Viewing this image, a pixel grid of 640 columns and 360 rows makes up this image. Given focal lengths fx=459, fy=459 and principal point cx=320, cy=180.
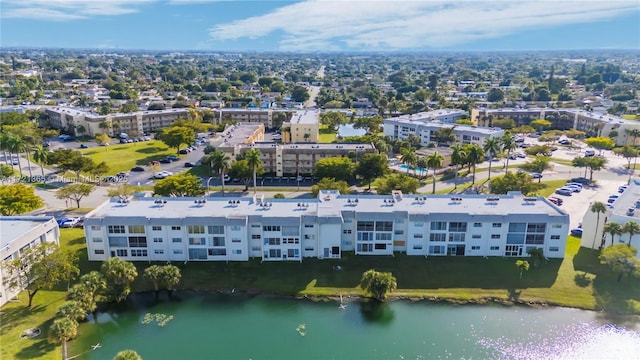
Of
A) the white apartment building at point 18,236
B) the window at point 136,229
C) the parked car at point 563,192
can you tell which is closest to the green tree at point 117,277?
the window at point 136,229

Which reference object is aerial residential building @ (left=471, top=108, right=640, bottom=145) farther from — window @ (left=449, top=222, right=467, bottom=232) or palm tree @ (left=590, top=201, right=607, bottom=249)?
window @ (left=449, top=222, right=467, bottom=232)

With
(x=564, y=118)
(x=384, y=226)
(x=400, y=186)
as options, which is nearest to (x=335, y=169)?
(x=400, y=186)

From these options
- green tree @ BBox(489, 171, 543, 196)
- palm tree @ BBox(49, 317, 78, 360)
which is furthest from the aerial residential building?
palm tree @ BBox(49, 317, 78, 360)

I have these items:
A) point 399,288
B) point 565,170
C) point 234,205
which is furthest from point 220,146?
point 565,170

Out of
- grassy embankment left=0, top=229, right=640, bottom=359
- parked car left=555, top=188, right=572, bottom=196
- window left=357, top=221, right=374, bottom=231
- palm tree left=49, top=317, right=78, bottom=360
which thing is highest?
window left=357, top=221, right=374, bottom=231

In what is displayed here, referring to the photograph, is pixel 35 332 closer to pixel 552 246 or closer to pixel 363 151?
pixel 552 246

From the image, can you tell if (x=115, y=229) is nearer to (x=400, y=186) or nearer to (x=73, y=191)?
(x=73, y=191)
